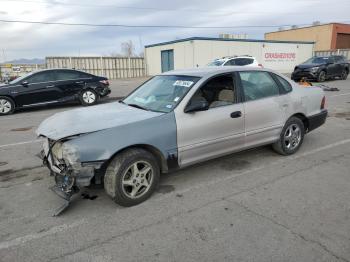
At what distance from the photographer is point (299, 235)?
3010 millimetres

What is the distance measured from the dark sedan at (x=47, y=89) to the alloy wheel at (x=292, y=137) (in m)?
8.82

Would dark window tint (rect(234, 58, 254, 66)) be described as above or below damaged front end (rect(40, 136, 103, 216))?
above

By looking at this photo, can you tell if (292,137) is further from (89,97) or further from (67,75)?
(67,75)

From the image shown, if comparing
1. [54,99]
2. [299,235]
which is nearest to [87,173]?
[299,235]

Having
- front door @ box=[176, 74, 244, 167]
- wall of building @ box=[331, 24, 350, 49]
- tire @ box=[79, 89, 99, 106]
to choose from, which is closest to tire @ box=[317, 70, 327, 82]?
tire @ box=[79, 89, 99, 106]

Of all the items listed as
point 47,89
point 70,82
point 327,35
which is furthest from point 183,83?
point 327,35

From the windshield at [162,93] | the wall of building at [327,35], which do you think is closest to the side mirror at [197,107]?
the windshield at [162,93]

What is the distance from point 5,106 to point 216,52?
21632 millimetres

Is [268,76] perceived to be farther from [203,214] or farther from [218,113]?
[203,214]

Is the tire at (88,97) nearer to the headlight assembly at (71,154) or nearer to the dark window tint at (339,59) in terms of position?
the headlight assembly at (71,154)

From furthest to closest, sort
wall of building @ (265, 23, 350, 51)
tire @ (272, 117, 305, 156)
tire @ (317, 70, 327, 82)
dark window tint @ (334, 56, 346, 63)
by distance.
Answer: wall of building @ (265, 23, 350, 51) < dark window tint @ (334, 56, 346, 63) < tire @ (317, 70, 327, 82) < tire @ (272, 117, 305, 156)

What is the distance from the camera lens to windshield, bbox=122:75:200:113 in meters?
4.14

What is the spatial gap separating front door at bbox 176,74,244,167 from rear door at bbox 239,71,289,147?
0.60 ft

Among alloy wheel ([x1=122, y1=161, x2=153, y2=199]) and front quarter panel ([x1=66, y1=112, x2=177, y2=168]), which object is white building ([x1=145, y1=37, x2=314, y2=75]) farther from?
alloy wheel ([x1=122, y1=161, x2=153, y2=199])
